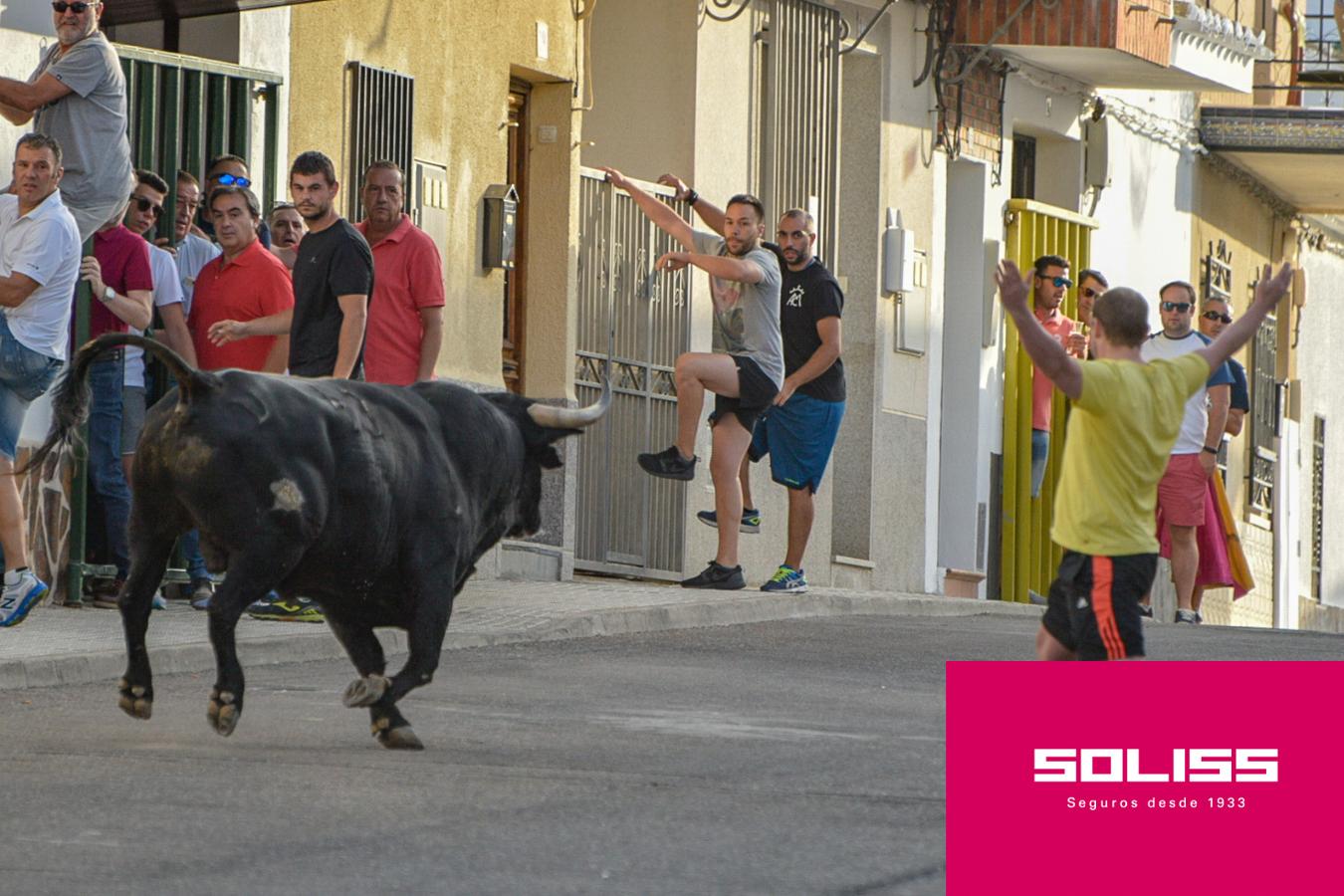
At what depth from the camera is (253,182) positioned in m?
14.0

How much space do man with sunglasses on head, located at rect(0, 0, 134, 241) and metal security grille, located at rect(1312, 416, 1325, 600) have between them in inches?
907

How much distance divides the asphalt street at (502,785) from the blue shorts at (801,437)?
13.1 ft

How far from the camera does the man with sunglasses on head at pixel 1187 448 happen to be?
15711 mm

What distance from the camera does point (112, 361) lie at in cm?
1206

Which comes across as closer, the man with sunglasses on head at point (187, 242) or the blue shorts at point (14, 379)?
the blue shorts at point (14, 379)

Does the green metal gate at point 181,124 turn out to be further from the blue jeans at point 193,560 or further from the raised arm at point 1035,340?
the raised arm at point 1035,340

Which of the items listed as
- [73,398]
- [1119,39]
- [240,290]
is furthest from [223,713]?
[1119,39]

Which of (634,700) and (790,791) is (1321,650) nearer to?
(634,700)

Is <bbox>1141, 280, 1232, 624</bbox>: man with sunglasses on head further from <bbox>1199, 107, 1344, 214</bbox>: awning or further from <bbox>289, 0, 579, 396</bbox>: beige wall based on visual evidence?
<bbox>1199, 107, 1344, 214</bbox>: awning

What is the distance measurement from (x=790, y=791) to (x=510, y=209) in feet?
29.6

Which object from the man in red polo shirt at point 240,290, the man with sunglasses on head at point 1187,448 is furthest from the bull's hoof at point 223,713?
the man with sunglasses on head at point 1187,448

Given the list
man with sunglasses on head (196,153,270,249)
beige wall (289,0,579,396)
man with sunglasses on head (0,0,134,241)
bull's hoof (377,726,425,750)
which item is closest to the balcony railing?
beige wall (289,0,579,396)

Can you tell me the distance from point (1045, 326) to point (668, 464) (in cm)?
555

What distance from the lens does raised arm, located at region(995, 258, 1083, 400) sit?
753cm
